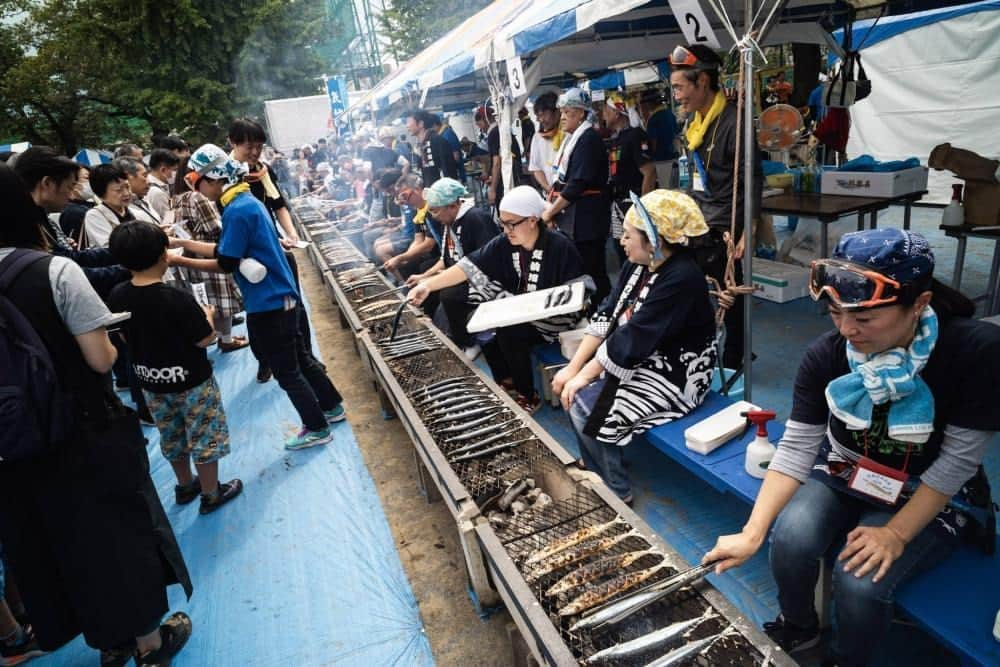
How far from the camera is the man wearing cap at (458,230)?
16.1ft

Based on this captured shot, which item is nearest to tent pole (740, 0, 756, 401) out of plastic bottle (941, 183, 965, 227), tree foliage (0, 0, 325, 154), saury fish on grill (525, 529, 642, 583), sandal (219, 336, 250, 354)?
saury fish on grill (525, 529, 642, 583)

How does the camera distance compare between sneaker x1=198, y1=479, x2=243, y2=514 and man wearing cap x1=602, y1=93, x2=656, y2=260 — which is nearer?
sneaker x1=198, y1=479, x2=243, y2=514

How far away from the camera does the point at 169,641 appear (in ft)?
8.82

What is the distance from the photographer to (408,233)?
26.1 ft

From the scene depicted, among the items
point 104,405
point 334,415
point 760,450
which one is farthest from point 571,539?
point 334,415

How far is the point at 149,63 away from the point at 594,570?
26.2 meters

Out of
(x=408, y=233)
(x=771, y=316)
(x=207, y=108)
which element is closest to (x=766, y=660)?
(x=771, y=316)

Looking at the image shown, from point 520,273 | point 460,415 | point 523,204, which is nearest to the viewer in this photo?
point 460,415

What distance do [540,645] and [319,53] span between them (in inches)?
1161

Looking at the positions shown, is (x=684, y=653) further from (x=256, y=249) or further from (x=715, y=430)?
(x=256, y=249)

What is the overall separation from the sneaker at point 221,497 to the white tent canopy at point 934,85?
1039 centimetres

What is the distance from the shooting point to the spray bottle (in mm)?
2488

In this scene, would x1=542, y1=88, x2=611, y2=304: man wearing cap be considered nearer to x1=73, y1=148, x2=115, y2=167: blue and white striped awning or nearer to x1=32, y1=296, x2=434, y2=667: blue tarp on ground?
x1=32, y1=296, x2=434, y2=667: blue tarp on ground

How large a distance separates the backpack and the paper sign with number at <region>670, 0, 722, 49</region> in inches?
123
